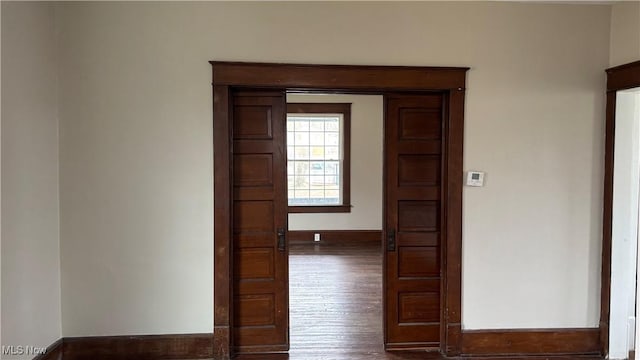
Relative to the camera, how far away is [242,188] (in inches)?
131

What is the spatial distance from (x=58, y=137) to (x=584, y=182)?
403 centimetres

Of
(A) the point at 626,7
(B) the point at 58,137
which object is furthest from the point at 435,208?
(B) the point at 58,137

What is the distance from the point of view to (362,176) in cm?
764

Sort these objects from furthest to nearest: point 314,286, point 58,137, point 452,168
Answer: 1. point 314,286
2. point 452,168
3. point 58,137

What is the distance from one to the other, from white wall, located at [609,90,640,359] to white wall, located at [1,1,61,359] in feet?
13.7

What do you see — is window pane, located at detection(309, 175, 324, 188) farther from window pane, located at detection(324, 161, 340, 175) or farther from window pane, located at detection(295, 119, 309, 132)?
window pane, located at detection(295, 119, 309, 132)

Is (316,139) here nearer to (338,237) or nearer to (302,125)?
(302,125)

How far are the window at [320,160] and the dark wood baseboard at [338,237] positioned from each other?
1.30ft

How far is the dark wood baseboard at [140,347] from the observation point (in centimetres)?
314

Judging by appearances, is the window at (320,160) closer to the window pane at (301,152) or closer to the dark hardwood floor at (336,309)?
the window pane at (301,152)

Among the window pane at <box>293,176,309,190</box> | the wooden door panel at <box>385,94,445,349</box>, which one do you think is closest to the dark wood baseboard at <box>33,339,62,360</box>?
the wooden door panel at <box>385,94,445,349</box>

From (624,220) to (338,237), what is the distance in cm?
484

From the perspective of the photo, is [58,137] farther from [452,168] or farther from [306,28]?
[452,168]

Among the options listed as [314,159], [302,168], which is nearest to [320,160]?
[314,159]
